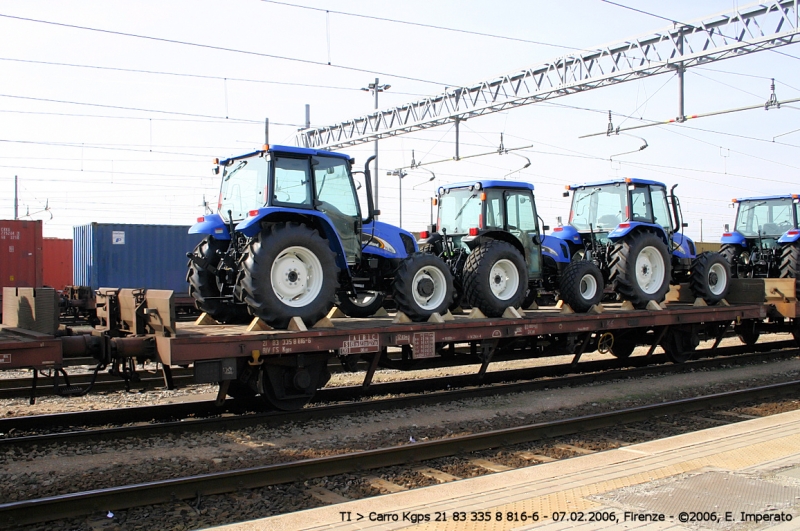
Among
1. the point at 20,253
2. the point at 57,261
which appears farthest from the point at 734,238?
the point at 57,261

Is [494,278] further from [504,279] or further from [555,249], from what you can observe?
[555,249]

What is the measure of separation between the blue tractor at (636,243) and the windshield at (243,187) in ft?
19.9

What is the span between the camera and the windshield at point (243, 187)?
8.68 meters

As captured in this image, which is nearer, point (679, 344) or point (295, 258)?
point (295, 258)

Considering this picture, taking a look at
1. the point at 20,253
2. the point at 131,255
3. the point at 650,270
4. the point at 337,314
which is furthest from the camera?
the point at 131,255

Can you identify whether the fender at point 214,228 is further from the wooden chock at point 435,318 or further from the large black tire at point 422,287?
the wooden chock at point 435,318

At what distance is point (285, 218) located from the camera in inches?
337

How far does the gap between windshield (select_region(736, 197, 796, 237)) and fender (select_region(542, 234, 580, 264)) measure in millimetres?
7221

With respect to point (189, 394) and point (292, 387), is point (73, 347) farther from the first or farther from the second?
point (189, 394)

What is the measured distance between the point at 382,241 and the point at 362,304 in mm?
1201

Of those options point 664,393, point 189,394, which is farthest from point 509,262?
point 189,394

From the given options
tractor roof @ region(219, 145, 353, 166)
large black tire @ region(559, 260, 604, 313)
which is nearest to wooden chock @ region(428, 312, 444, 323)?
tractor roof @ region(219, 145, 353, 166)

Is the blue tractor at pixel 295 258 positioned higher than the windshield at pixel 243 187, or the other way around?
the windshield at pixel 243 187

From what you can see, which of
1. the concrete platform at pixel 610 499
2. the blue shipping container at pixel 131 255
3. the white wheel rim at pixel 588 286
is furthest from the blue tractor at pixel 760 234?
the blue shipping container at pixel 131 255
